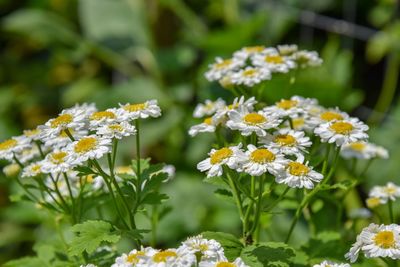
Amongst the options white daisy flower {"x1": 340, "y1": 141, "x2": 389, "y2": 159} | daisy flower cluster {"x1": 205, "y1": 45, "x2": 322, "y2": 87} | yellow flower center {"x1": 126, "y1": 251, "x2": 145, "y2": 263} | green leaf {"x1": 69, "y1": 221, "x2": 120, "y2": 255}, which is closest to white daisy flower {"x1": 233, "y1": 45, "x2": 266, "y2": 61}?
daisy flower cluster {"x1": 205, "y1": 45, "x2": 322, "y2": 87}

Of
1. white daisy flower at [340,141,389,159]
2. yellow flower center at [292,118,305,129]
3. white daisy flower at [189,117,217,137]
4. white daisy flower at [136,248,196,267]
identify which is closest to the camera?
white daisy flower at [136,248,196,267]

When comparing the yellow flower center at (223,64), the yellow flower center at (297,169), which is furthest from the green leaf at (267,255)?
the yellow flower center at (223,64)

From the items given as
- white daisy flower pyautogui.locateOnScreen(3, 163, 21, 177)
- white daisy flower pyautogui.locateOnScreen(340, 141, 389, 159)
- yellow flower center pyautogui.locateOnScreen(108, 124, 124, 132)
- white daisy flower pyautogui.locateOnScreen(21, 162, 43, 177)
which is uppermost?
yellow flower center pyautogui.locateOnScreen(108, 124, 124, 132)

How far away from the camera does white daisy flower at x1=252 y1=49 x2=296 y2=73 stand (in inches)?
54.1

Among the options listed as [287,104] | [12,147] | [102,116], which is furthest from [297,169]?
[12,147]

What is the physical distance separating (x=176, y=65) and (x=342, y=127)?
2.06m

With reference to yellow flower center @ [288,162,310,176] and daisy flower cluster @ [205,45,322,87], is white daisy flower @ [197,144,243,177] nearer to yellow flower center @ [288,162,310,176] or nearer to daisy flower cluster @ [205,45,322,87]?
yellow flower center @ [288,162,310,176]

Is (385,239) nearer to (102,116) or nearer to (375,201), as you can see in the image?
(375,201)

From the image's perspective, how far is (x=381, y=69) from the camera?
3443 mm

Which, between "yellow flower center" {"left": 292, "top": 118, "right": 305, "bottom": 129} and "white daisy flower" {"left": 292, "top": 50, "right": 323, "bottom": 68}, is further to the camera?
"white daisy flower" {"left": 292, "top": 50, "right": 323, "bottom": 68}

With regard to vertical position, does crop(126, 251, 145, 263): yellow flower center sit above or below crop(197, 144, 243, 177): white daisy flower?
below

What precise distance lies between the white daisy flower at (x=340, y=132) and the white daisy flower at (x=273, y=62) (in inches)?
8.0

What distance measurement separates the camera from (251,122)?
3.80 feet

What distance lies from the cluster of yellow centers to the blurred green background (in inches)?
56.1
